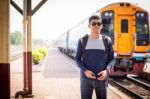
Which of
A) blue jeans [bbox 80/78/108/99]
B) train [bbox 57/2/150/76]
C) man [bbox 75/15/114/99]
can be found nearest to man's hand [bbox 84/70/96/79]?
man [bbox 75/15/114/99]

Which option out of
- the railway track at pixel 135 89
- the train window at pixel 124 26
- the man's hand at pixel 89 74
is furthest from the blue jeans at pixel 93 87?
the train window at pixel 124 26

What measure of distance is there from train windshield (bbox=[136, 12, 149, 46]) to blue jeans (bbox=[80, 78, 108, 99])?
12051 mm

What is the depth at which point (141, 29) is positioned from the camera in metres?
16.6

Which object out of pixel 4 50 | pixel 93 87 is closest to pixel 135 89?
pixel 4 50

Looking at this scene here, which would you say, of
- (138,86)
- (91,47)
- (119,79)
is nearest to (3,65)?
(91,47)

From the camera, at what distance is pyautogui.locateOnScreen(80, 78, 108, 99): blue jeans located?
4.61 metres

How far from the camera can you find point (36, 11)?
9.66 meters

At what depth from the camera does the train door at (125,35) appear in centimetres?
1620

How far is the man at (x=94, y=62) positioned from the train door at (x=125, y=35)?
37.9ft

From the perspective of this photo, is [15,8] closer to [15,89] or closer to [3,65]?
[15,89]

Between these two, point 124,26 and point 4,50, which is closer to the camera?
point 4,50

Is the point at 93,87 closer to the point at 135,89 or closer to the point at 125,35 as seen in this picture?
the point at 135,89

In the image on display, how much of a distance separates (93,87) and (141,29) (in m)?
12.3

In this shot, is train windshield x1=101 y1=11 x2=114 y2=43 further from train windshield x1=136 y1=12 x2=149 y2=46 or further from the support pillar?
the support pillar
